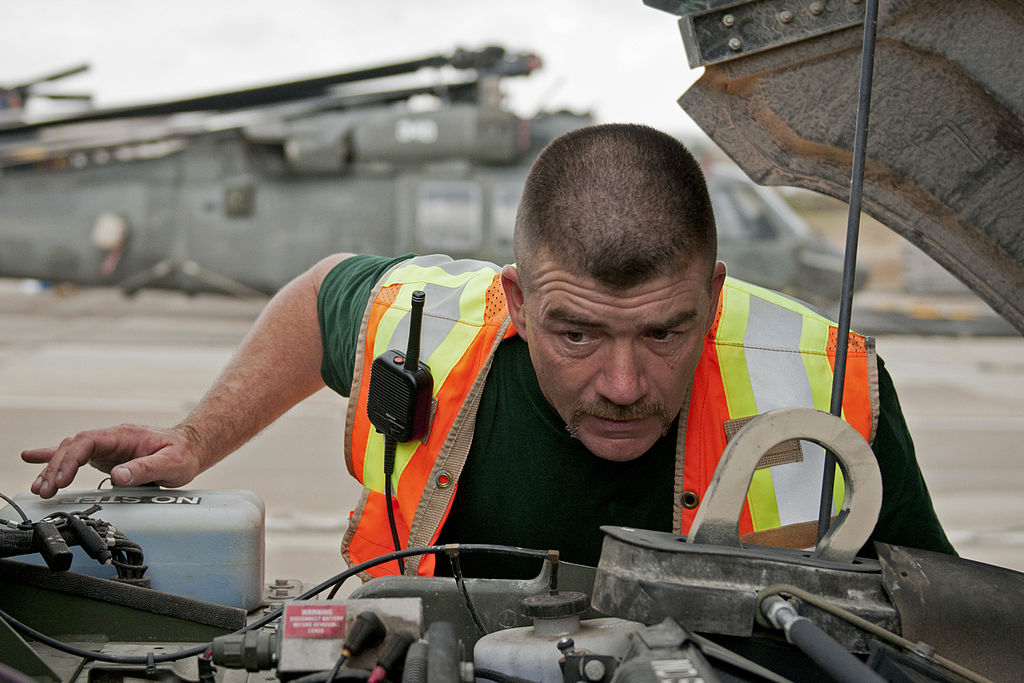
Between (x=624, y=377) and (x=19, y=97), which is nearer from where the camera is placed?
(x=624, y=377)

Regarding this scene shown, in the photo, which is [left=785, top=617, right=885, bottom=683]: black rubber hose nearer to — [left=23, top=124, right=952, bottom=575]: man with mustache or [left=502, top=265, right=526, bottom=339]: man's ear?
[left=23, top=124, right=952, bottom=575]: man with mustache

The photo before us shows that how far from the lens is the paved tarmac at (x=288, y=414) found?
16.1 ft

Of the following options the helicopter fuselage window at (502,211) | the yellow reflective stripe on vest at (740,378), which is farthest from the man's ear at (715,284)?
the helicopter fuselage window at (502,211)

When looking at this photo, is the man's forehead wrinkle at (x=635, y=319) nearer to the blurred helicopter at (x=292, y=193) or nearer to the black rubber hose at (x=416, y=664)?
the black rubber hose at (x=416, y=664)

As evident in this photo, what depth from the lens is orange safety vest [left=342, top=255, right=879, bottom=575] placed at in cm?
167

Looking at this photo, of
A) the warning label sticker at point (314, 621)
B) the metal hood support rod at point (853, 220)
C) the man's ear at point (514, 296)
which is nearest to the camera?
the warning label sticker at point (314, 621)

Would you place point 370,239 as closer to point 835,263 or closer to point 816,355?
point 835,263

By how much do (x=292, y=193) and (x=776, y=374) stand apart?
33.1ft

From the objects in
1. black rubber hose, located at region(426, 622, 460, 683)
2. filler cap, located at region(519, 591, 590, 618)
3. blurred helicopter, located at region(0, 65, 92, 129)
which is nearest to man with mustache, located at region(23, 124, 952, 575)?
filler cap, located at region(519, 591, 590, 618)

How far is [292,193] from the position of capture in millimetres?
11328

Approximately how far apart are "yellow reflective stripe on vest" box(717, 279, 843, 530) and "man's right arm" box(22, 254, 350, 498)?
951mm

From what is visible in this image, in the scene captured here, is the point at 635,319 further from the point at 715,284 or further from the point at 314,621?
the point at 314,621

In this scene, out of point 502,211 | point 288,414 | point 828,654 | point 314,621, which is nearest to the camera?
point 828,654

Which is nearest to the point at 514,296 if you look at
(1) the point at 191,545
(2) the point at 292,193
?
(1) the point at 191,545
